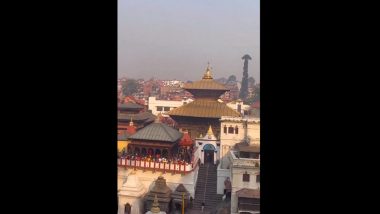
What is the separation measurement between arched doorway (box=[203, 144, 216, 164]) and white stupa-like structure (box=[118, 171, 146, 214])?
5.22 ft

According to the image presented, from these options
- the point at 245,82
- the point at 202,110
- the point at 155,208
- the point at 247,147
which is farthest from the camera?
the point at 245,82

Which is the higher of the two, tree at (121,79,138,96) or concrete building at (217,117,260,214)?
tree at (121,79,138,96)

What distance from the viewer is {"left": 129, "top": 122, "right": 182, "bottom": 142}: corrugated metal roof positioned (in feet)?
26.4

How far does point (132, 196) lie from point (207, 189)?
1516mm

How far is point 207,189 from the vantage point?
795cm

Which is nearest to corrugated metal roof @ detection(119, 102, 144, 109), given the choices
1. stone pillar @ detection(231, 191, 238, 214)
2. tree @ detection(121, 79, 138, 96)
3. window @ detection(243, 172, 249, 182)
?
tree @ detection(121, 79, 138, 96)

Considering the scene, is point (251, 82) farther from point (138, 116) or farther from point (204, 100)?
point (138, 116)

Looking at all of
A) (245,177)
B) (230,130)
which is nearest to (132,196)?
(245,177)

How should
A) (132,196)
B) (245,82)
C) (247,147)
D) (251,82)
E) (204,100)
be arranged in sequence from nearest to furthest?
(132,196), (247,147), (204,100), (251,82), (245,82)

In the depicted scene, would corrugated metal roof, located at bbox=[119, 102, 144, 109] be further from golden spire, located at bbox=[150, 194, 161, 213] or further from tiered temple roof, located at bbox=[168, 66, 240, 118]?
golden spire, located at bbox=[150, 194, 161, 213]

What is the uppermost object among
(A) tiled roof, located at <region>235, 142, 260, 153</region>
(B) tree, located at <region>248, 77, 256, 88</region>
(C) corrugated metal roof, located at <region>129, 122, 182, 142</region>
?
(B) tree, located at <region>248, 77, 256, 88</region>
